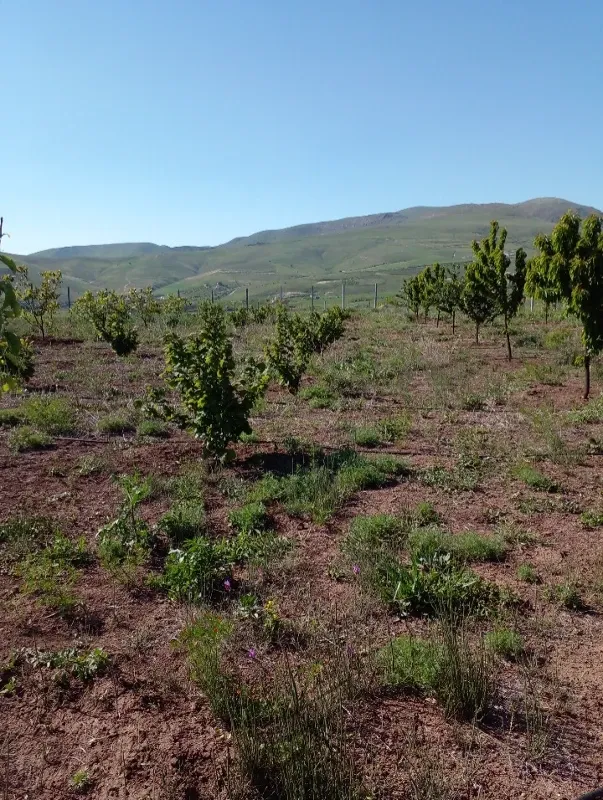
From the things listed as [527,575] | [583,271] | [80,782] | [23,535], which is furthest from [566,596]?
[583,271]

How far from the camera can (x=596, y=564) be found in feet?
15.9

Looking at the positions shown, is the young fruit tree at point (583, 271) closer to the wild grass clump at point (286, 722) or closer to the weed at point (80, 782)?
the wild grass clump at point (286, 722)

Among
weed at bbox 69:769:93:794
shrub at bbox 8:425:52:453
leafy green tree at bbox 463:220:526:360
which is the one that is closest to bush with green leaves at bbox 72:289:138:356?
shrub at bbox 8:425:52:453

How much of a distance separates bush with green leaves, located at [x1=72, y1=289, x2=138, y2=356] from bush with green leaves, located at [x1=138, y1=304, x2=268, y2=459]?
8.68 m

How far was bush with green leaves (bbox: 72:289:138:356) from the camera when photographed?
1573cm

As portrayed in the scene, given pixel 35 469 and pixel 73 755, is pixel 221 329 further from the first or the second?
pixel 73 755

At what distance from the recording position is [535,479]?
6.66 meters

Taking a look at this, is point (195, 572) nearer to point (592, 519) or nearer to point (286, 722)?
point (286, 722)

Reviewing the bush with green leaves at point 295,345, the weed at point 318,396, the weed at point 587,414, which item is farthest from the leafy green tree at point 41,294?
the weed at point 587,414

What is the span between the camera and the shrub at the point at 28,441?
7965 mm

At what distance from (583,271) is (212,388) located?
722 cm

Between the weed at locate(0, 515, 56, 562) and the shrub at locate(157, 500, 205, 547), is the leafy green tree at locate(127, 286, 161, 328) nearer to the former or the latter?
the weed at locate(0, 515, 56, 562)

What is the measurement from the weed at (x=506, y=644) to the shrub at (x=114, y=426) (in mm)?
6507

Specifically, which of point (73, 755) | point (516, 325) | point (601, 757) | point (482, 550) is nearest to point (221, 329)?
point (482, 550)
